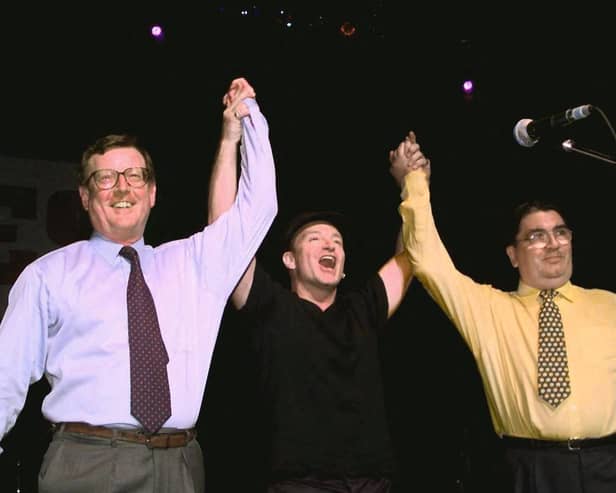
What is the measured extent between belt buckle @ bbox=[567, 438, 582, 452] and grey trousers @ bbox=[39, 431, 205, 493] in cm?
137

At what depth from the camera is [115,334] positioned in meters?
2.41

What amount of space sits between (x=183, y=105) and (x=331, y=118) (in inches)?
29.0

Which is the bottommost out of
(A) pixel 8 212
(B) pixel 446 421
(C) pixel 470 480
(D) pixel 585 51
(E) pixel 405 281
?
(C) pixel 470 480

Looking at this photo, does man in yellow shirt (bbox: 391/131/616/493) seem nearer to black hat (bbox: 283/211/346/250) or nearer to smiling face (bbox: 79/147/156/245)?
black hat (bbox: 283/211/346/250)

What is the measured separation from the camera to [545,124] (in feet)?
8.57

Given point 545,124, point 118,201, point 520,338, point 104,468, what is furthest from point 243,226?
point 520,338

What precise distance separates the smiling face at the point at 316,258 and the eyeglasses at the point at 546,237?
737mm

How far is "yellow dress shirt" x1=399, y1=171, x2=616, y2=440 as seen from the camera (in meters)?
2.92

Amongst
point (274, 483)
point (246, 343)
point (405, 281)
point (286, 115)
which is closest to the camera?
point (274, 483)

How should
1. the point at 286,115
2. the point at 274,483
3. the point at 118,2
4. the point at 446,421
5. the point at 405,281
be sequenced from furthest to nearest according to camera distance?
the point at 446,421 < the point at 286,115 < the point at 118,2 < the point at 405,281 < the point at 274,483

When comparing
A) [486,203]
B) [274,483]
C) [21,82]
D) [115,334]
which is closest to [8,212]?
[21,82]

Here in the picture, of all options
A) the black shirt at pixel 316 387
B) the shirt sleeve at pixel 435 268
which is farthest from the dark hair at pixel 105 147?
the shirt sleeve at pixel 435 268

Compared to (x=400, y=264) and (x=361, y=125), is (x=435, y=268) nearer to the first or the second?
(x=400, y=264)

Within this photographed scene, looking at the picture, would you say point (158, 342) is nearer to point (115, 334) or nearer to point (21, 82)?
point (115, 334)
